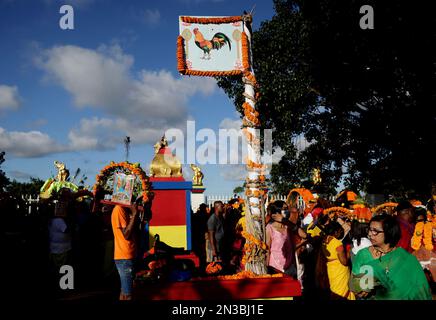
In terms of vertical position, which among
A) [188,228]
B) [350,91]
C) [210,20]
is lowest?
[188,228]

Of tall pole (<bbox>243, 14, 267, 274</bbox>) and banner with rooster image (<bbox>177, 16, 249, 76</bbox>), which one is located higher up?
banner with rooster image (<bbox>177, 16, 249, 76</bbox>)

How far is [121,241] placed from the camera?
4.61 metres

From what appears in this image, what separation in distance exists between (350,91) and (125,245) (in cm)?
1043

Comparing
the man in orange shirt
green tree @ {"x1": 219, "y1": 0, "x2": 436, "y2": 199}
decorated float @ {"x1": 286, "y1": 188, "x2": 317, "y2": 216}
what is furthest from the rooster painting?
green tree @ {"x1": 219, "y1": 0, "x2": 436, "y2": 199}

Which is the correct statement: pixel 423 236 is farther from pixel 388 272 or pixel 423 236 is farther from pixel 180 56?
pixel 180 56

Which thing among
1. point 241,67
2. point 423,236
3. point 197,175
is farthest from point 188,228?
point 197,175

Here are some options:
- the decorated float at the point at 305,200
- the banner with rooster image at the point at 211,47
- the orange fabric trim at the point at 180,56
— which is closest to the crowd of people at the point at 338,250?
the decorated float at the point at 305,200

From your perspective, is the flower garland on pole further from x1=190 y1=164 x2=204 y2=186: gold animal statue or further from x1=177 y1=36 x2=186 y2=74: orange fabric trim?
x1=190 y1=164 x2=204 y2=186: gold animal statue

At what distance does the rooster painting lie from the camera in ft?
16.0

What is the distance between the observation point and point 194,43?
16.0 feet

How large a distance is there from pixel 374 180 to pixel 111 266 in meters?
10.2

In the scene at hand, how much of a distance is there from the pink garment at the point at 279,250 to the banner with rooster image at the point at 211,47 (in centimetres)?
244

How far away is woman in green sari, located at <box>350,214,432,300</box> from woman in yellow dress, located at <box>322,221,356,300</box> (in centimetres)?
197
